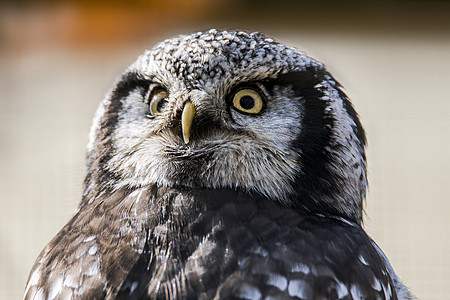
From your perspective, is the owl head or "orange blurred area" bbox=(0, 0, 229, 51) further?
"orange blurred area" bbox=(0, 0, 229, 51)

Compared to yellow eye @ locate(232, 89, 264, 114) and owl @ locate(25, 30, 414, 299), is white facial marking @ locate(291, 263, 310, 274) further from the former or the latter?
yellow eye @ locate(232, 89, 264, 114)

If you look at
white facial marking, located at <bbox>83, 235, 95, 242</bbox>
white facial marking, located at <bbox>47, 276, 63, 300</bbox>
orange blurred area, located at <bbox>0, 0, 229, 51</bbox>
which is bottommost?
white facial marking, located at <bbox>47, 276, 63, 300</bbox>

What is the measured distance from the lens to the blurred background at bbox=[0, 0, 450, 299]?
17.8 feet

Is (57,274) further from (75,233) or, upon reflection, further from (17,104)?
(17,104)

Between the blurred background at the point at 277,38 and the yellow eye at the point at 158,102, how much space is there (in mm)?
3459

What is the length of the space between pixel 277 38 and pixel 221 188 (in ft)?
17.7

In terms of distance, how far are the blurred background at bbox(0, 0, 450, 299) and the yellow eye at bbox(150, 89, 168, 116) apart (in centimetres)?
346

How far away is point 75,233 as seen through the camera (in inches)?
71.4

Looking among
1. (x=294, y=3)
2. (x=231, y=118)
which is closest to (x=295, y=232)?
(x=231, y=118)

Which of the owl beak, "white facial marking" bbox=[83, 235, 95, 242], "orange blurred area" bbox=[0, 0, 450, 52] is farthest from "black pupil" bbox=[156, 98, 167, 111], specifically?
"orange blurred area" bbox=[0, 0, 450, 52]

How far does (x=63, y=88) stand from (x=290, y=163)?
565 centimetres

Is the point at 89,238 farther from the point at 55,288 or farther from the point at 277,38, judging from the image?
the point at 277,38

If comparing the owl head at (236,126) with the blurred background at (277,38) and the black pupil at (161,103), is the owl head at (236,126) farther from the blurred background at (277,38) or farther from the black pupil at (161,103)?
the blurred background at (277,38)

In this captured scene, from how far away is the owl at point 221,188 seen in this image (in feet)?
5.28
